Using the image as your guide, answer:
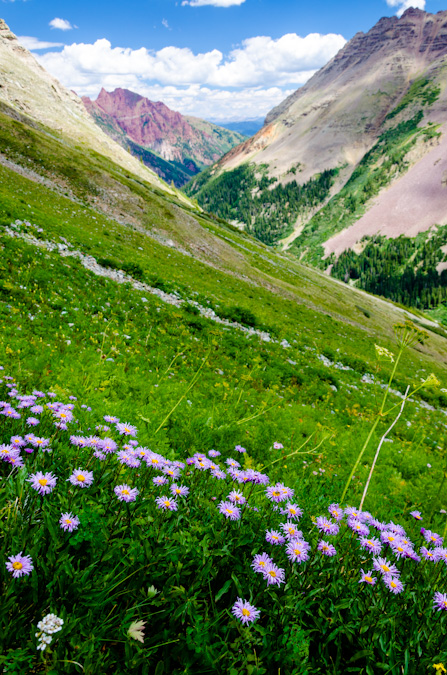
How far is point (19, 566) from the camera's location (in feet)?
7.20

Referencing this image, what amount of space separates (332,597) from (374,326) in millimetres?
54640

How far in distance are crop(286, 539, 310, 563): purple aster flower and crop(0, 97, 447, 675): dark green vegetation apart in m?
0.18

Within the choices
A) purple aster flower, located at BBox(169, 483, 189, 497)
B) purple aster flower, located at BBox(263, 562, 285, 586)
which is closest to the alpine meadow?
purple aster flower, located at BBox(263, 562, 285, 586)

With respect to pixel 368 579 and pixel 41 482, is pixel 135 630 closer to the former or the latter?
pixel 41 482

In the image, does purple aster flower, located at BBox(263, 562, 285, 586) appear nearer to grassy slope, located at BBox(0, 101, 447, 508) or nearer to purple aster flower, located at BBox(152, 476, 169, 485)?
purple aster flower, located at BBox(152, 476, 169, 485)

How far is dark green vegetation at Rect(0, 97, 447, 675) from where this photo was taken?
2.31 m

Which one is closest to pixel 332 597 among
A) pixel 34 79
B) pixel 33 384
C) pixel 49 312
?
pixel 33 384

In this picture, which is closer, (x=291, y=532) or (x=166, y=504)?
(x=291, y=532)

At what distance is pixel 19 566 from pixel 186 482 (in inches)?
79.9

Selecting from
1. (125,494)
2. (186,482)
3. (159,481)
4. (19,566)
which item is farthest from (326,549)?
(19,566)

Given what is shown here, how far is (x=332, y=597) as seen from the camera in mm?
2875

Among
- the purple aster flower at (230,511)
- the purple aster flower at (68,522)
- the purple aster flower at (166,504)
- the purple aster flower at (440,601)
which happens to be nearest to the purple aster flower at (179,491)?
the purple aster flower at (166,504)

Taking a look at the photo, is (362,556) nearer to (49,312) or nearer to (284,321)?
(49,312)

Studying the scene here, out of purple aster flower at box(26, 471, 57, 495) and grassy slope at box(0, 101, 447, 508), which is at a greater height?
purple aster flower at box(26, 471, 57, 495)
